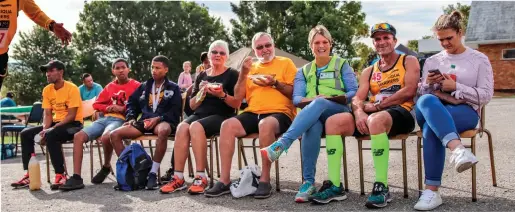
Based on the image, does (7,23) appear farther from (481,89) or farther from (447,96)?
(481,89)

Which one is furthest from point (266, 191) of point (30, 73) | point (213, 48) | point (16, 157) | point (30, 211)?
point (30, 73)

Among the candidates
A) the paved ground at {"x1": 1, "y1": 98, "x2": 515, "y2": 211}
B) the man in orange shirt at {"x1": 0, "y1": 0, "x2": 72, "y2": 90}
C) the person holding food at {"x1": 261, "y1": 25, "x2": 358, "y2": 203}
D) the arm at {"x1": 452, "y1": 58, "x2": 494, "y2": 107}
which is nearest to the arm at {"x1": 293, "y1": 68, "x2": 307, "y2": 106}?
the person holding food at {"x1": 261, "y1": 25, "x2": 358, "y2": 203}

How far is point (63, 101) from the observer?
6.52 meters

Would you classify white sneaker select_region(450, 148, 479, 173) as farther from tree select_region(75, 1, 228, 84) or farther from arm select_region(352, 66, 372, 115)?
tree select_region(75, 1, 228, 84)

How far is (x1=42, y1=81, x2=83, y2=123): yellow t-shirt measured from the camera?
21.3 ft

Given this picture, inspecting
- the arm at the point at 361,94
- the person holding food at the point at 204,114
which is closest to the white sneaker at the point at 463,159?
the arm at the point at 361,94

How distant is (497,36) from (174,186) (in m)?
28.0

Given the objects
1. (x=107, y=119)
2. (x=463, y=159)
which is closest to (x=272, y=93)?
(x=463, y=159)

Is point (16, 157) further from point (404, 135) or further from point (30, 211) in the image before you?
point (404, 135)

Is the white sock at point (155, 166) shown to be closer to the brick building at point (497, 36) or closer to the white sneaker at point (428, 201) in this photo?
the white sneaker at point (428, 201)

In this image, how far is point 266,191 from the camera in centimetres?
494

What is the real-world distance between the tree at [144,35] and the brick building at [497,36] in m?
18.8

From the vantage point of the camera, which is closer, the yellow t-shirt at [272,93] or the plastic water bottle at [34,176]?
the yellow t-shirt at [272,93]

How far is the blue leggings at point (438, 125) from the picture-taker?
163 inches
